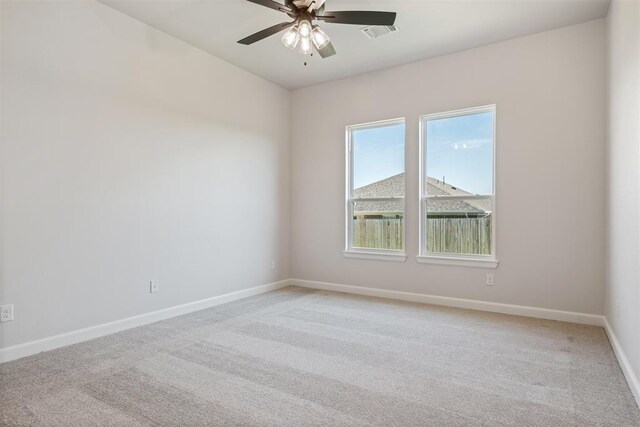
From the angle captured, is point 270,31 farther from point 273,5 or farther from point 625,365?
point 625,365

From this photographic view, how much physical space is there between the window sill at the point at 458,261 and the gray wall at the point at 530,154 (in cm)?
6

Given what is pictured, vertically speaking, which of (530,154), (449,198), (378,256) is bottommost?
(378,256)

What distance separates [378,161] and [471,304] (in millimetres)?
2107

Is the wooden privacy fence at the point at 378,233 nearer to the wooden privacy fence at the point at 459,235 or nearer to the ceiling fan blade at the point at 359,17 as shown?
the wooden privacy fence at the point at 459,235

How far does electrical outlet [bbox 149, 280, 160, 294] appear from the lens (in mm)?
3621

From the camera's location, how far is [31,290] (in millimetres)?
2771

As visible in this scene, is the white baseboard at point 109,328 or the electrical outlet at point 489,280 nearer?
the white baseboard at point 109,328

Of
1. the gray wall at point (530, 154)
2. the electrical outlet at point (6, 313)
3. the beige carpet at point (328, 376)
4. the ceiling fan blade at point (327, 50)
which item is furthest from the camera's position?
the gray wall at point (530, 154)

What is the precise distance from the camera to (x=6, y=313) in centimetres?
263

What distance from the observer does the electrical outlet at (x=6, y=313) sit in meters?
2.61

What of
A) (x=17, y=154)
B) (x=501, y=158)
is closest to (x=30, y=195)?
(x=17, y=154)

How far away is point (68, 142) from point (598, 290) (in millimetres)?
4944

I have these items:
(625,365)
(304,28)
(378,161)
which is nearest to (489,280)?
(625,365)

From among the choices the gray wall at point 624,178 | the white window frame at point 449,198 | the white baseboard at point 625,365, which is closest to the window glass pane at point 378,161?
the white window frame at point 449,198
